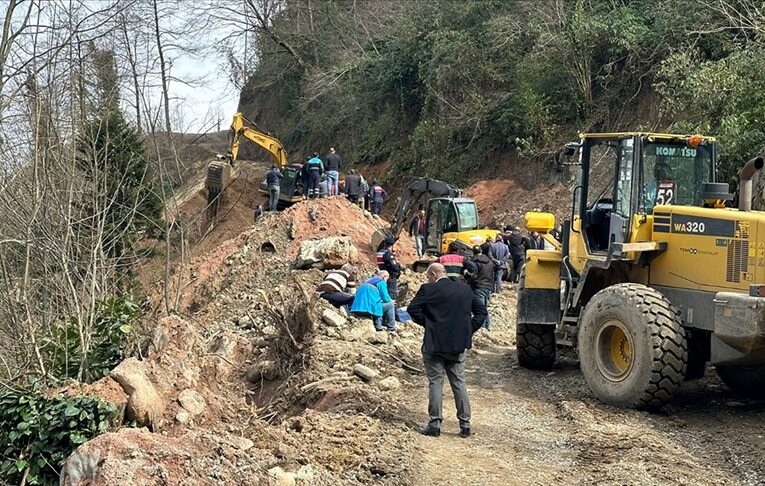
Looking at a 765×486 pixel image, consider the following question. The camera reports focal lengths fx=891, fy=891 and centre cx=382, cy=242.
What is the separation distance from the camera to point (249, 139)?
36.1 m

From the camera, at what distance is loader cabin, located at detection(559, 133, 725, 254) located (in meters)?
10.3

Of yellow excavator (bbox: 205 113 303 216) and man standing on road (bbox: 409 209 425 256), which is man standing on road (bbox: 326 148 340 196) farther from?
man standing on road (bbox: 409 209 425 256)

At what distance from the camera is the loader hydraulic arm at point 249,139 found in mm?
34250

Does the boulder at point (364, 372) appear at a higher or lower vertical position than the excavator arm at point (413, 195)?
lower

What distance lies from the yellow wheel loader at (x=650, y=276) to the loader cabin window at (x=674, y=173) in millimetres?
12

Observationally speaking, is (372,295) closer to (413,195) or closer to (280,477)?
(280,477)

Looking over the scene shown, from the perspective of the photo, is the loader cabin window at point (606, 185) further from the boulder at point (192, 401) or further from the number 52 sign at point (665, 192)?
the boulder at point (192, 401)

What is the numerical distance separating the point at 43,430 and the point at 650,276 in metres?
6.97

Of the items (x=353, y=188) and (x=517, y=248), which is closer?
(x=517, y=248)

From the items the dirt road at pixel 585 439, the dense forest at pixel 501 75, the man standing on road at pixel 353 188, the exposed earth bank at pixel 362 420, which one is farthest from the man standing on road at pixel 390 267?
the man standing on road at pixel 353 188

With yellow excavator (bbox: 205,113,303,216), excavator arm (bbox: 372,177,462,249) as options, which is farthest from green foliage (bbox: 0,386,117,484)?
yellow excavator (bbox: 205,113,303,216)

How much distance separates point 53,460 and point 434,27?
2897 cm

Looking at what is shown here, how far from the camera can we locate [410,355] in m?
12.8

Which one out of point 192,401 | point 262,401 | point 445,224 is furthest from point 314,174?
point 192,401
